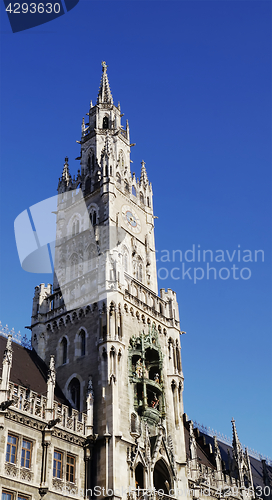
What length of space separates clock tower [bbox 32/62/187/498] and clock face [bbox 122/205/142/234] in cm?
14

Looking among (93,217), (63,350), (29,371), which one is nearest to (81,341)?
(63,350)

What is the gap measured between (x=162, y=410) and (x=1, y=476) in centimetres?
1682

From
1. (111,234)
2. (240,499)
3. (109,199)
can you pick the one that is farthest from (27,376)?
(240,499)

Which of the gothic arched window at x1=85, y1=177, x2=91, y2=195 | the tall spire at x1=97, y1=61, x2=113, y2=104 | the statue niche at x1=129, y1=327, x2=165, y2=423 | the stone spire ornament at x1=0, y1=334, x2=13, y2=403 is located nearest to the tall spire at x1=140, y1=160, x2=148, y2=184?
the gothic arched window at x1=85, y1=177, x2=91, y2=195

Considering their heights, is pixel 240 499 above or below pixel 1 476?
above

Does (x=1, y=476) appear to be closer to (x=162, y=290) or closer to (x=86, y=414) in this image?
(x=86, y=414)

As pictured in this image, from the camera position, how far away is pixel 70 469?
39094mm

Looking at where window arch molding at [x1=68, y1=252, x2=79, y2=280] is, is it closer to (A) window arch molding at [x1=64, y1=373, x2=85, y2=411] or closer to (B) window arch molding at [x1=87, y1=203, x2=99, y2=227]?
(B) window arch molding at [x1=87, y1=203, x2=99, y2=227]

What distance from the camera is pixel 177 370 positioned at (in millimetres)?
51062

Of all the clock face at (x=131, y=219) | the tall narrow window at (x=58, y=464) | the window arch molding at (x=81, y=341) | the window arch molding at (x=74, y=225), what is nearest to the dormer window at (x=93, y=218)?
the window arch molding at (x=74, y=225)

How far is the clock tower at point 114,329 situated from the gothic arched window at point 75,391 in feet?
0.25

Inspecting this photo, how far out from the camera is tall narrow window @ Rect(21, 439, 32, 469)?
35812 mm

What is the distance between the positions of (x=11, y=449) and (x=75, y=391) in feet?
35.6

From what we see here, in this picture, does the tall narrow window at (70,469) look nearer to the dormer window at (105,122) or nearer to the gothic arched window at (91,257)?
the gothic arched window at (91,257)
